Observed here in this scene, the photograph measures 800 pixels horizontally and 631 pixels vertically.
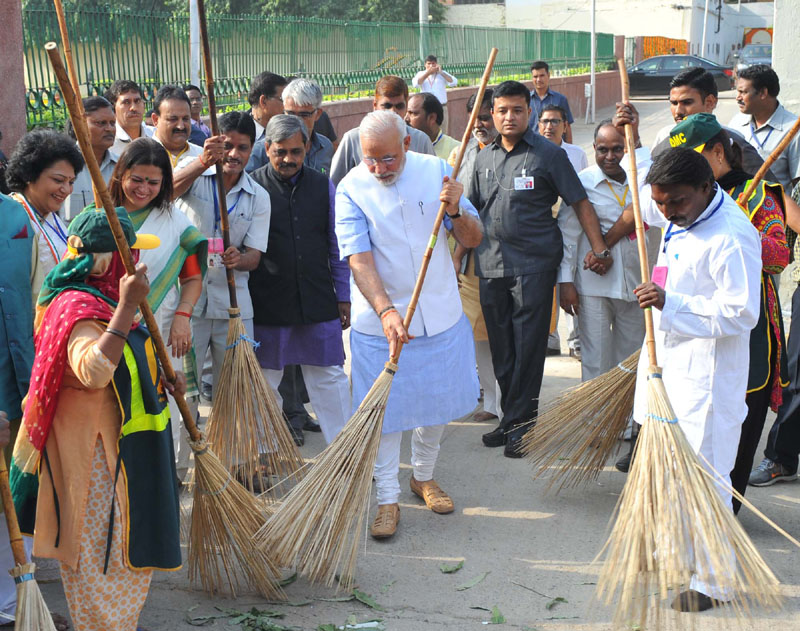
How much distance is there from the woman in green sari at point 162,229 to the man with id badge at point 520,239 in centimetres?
180

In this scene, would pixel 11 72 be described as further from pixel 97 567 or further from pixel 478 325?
pixel 97 567

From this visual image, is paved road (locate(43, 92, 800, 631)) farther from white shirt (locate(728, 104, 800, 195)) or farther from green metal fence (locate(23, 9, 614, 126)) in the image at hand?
green metal fence (locate(23, 9, 614, 126))

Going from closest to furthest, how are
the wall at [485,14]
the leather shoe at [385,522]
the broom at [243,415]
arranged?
the leather shoe at [385,522]
the broom at [243,415]
the wall at [485,14]

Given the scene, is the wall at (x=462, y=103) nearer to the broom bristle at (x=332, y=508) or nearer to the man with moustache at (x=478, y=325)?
the man with moustache at (x=478, y=325)

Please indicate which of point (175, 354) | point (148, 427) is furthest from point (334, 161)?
point (148, 427)

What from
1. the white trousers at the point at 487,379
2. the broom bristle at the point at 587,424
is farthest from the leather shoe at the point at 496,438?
the broom bristle at the point at 587,424

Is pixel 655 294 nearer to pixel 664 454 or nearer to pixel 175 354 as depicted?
pixel 664 454

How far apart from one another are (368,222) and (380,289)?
1.10 feet

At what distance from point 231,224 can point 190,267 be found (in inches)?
25.9

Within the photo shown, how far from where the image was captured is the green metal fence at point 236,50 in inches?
330

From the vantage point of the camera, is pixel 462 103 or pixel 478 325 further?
pixel 462 103

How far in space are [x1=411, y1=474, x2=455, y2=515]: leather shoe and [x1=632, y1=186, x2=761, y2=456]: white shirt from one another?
133 centimetres

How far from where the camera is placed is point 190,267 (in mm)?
4121

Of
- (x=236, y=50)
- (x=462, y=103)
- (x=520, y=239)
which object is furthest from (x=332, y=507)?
(x=462, y=103)
